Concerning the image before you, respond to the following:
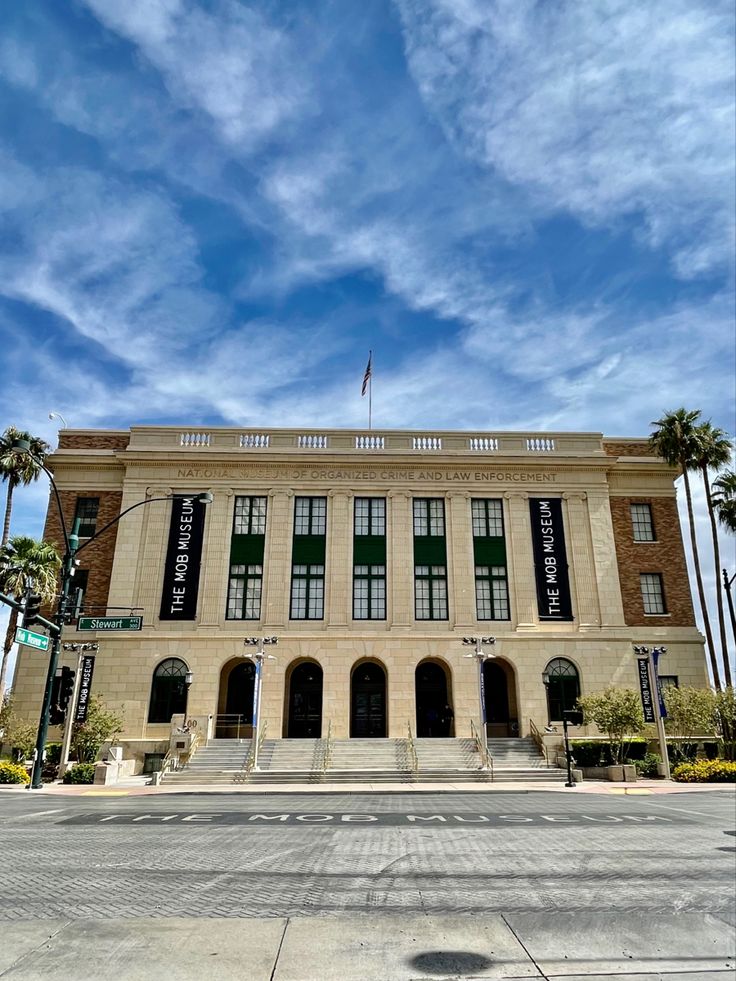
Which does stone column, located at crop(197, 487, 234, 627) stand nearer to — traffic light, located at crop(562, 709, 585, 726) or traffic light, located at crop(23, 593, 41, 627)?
traffic light, located at crop(23, 593, 41, 627)

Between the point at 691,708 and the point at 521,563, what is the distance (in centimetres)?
1177

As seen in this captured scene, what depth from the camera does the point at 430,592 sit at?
39.1 metres

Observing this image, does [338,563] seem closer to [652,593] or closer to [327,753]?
[327,753]

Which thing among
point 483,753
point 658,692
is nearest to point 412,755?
point 483,753

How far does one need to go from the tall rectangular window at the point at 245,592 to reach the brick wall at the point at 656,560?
70.9ft

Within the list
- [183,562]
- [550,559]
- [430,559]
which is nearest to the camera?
[183,562]

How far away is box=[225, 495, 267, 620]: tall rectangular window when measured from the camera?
38.5m

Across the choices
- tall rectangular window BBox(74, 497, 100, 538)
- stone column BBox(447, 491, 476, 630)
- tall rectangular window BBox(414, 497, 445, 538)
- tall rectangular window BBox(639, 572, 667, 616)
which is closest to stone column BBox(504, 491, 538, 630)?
stone column BBox(447, 491, 476, 630)

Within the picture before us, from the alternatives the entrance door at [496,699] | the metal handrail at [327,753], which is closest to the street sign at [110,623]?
the metal handrail at [327,753]

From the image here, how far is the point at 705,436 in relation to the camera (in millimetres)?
40219

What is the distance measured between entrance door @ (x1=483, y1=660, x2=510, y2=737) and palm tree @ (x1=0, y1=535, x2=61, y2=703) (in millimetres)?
24851

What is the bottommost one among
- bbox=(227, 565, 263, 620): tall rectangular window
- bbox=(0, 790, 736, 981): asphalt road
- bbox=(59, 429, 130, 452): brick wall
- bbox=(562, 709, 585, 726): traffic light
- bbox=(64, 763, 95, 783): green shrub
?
bbox=(64, 763, 95, 783): green shrub

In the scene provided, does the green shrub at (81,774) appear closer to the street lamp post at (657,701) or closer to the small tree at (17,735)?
the small tree at (17,735)

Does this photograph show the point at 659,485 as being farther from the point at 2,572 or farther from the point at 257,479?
the point at 2,572
